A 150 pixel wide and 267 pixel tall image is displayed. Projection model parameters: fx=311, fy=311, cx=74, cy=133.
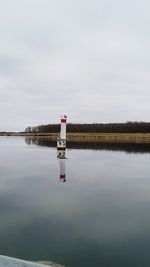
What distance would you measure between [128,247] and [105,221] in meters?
1.79

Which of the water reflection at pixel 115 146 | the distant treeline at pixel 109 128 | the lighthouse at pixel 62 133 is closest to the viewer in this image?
the lighthouse at pixel 62 133

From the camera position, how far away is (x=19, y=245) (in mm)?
5941

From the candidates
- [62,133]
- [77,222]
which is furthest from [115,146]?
[77,222]

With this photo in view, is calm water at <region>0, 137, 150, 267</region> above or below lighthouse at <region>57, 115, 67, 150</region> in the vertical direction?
below

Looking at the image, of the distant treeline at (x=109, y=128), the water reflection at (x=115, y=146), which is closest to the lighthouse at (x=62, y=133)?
the water reflection at (x=115, y=146)

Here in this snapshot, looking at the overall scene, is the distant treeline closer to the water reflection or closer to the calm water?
the water reflection

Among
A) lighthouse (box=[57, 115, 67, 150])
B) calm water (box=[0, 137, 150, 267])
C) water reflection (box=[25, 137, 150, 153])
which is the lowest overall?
water reflection (box=[25, 137, 150, 153])

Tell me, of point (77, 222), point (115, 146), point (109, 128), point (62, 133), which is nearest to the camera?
point (77, 222)

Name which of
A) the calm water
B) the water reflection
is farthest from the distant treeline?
the calm water

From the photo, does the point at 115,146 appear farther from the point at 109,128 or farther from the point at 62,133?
the point at 109,128

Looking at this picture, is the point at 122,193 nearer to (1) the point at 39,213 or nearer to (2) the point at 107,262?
(1) the point at 39,213

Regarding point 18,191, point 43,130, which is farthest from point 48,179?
point 43,130

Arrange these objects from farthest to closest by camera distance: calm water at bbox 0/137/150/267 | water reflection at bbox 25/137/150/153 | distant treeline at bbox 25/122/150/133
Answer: distant treeline at bbox 25/122/150/133, water reflection at bbox 25/137/150/153, calm water at bbox 0/137/150/267

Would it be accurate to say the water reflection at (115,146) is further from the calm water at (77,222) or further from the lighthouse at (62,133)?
the calm water at (77,222)
